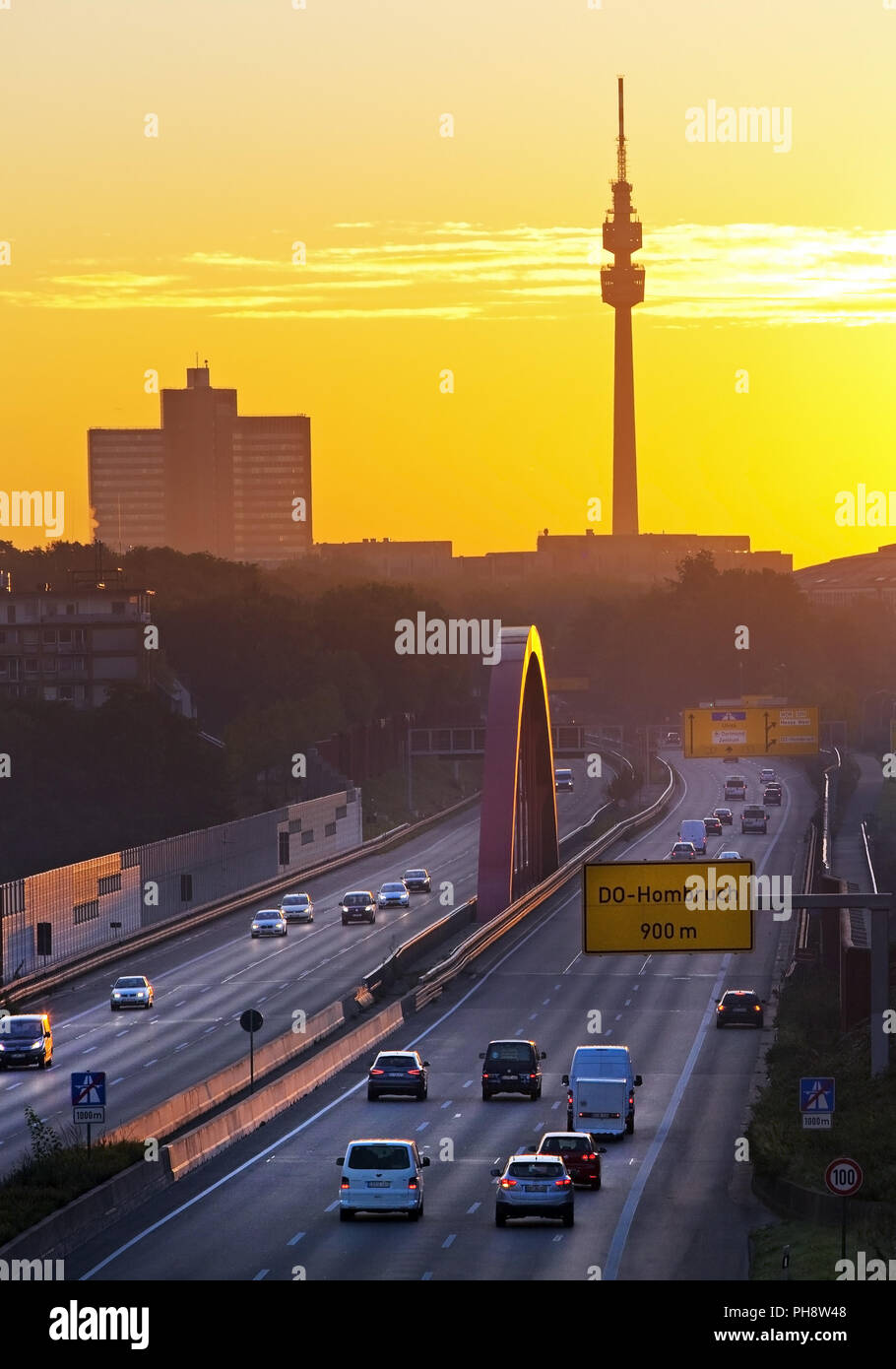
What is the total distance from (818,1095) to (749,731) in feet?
211

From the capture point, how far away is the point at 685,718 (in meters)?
99.8

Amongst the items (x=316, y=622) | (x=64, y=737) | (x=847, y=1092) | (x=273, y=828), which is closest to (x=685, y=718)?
(x=273, y=828)

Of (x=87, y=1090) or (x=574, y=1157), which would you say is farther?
(x=574, y=1157)

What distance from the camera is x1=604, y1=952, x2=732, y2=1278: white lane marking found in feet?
116

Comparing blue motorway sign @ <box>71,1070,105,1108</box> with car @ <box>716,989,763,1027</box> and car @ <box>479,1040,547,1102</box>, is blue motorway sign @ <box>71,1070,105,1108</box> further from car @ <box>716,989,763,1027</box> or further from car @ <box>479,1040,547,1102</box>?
car @ <box>716,989,763,1027</box>

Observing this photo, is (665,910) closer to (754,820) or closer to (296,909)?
(296,909)

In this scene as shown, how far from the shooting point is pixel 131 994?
71438 millimetres

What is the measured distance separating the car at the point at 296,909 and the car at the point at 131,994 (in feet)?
80.7

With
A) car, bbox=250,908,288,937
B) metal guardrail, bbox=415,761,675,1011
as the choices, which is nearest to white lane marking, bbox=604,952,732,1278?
metal guardrail, bbox=415,761,675,1011

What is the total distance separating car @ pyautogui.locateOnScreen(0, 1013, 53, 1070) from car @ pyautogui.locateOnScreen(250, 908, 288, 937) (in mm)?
32201

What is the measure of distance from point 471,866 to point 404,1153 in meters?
83.3

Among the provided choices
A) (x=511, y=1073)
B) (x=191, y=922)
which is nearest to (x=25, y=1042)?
(x=511, y=1073)

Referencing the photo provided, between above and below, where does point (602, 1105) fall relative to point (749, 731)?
below
